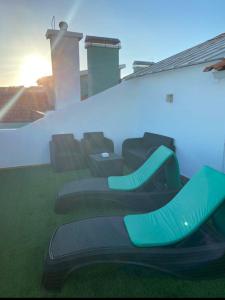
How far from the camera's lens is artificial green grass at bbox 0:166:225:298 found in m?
2.70

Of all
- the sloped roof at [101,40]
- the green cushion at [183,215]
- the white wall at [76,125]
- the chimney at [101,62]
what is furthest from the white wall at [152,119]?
the sloped roof at [101,40]

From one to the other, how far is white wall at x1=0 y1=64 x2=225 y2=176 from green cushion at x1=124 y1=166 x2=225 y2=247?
230 centimetres

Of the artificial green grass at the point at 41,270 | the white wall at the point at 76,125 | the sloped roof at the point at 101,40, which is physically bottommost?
the artificial green grass at the point at 41,270

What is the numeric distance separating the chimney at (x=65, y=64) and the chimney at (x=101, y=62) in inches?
68.8

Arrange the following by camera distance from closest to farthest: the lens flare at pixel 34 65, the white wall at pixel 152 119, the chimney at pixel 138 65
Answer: the white wall at pixel 152 119, the lens flare at pixel 34 65, the chimney at pixel 138 65

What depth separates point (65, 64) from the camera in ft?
26.4

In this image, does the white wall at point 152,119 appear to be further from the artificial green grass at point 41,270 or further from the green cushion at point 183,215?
the artificial green grass at point 41,270

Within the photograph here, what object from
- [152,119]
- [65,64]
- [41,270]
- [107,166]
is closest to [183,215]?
[41,270]

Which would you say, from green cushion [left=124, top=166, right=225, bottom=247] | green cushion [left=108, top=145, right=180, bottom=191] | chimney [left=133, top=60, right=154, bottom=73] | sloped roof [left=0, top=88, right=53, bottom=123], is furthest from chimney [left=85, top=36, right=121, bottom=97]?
green cushion [left=124, top=166, right=225, bottom=247]

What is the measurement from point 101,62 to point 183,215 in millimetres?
8315

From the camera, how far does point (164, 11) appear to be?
7469mm

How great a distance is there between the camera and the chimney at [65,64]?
797cm

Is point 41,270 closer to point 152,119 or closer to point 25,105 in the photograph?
point 152,119

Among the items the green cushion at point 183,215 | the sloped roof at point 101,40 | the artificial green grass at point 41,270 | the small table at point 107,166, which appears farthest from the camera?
the sloped roof at point 101,40
